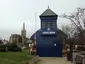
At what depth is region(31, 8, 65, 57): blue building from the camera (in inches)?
1833

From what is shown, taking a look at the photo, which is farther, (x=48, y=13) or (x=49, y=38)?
(x=48, y=13)

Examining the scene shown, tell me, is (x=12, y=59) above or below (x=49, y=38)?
below

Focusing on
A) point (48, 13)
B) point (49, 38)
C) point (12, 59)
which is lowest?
point (12, 59)

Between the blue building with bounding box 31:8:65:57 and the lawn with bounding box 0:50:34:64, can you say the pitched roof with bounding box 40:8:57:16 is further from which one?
the lawn with bounding box 0:50:34:64

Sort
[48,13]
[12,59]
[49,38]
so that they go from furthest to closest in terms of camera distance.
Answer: [48,13] → [49,38] → [12,59]

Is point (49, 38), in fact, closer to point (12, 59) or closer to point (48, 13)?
point (48, 13)

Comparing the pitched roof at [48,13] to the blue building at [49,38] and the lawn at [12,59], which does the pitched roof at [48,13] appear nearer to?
the blue building at [49,38]

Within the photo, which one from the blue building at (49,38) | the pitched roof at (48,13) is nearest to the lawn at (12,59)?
the blue building at (49,38)

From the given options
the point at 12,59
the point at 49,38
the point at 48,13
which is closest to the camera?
the point at 12,59

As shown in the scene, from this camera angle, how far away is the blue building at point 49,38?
153ft

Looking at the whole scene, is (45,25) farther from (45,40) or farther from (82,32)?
(82,32)

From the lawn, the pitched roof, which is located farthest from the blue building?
the lawn

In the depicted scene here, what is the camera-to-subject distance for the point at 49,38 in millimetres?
46812

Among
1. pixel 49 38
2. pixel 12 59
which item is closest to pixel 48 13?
pixel 49 38
